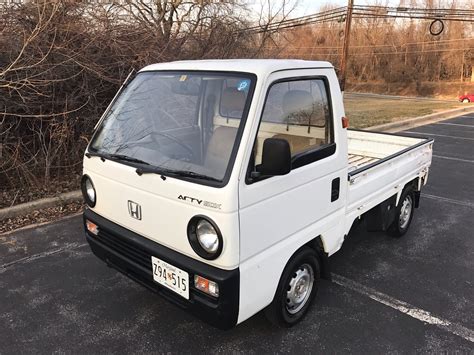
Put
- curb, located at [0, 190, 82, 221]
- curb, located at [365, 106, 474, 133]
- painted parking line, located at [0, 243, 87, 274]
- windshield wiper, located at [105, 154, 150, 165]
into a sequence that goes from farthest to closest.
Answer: curb, located at [365, 106, 474, 133]
curb, located at [0, 190, 82, 221]
painted parking line, located at [0, 243, 87, 274]
windshield wiper, located at [105, 154, 150, 165]

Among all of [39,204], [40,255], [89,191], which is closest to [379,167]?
[89,191]

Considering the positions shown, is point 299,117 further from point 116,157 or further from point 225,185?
point 116,157

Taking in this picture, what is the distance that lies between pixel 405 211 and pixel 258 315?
236cm

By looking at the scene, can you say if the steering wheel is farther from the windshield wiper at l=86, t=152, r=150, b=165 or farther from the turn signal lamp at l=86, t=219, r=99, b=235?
the turn signal lamp at l=86, t=219, r=99, b=235

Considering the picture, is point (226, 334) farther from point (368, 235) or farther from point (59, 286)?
point (368, 235)

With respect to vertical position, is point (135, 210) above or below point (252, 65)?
below

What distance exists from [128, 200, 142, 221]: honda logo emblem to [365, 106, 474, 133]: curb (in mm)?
9588

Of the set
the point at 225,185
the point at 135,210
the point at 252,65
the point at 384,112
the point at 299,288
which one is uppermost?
the point at 252,65

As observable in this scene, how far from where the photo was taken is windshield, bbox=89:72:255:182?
229 cm

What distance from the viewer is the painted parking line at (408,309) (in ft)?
9.19

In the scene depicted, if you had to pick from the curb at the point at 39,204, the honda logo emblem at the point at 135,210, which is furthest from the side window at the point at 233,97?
the curb at the point at 39,204

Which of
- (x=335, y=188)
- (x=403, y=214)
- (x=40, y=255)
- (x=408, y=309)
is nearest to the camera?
(x=335, y=188)

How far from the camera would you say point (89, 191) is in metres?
2.93

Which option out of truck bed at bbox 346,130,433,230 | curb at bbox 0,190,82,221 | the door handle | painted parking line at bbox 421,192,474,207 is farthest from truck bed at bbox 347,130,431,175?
curb at bbox 0,190,82,221
